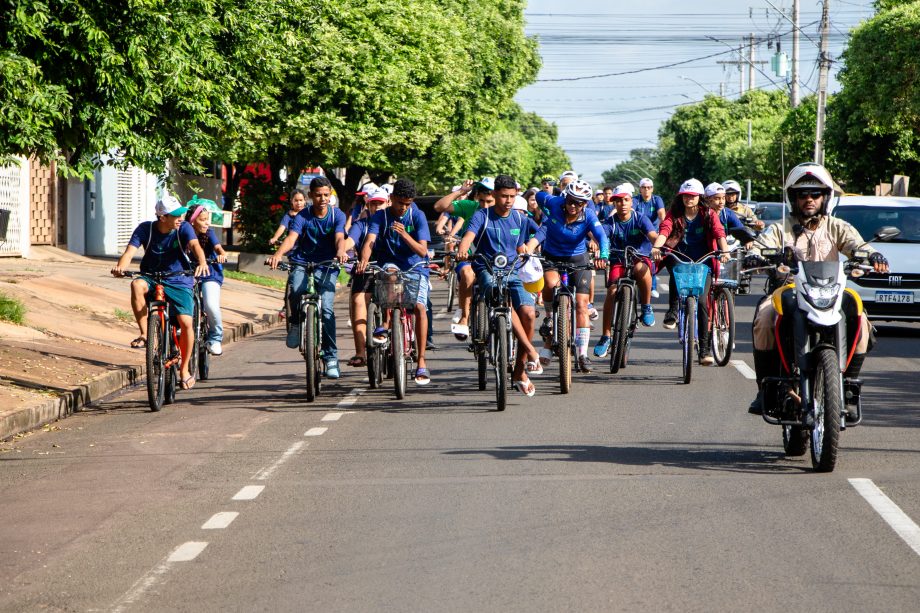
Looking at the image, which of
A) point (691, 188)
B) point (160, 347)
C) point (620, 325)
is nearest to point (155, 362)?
point (160, 347)

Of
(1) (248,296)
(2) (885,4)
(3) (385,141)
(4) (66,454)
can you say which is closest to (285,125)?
(3) (385,141)

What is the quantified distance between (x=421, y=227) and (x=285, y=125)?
61.2 feet

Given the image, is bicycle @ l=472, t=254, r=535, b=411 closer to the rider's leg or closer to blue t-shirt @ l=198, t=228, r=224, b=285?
the rider's leg

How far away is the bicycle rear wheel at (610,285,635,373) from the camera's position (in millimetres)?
14023

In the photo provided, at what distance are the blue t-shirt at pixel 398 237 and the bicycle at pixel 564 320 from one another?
1142mm

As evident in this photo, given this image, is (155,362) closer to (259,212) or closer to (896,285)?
(896,285)

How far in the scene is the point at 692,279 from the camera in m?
13.8

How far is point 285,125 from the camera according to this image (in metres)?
30.8

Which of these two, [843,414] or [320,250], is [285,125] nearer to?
[320,250]

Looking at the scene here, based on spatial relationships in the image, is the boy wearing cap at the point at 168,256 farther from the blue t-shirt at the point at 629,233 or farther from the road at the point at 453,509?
the blue t-shirt at the point at 629,233

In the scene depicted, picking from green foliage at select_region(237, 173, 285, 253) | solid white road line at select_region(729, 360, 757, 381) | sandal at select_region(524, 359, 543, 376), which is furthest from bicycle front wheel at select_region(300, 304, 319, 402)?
green foliage at select_region(237, 173, 285, 253)

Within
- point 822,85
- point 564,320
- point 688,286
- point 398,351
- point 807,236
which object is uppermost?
point 822,85

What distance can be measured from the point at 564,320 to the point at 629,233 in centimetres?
297

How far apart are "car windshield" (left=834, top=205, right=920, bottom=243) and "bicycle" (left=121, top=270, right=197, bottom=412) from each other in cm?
1061
